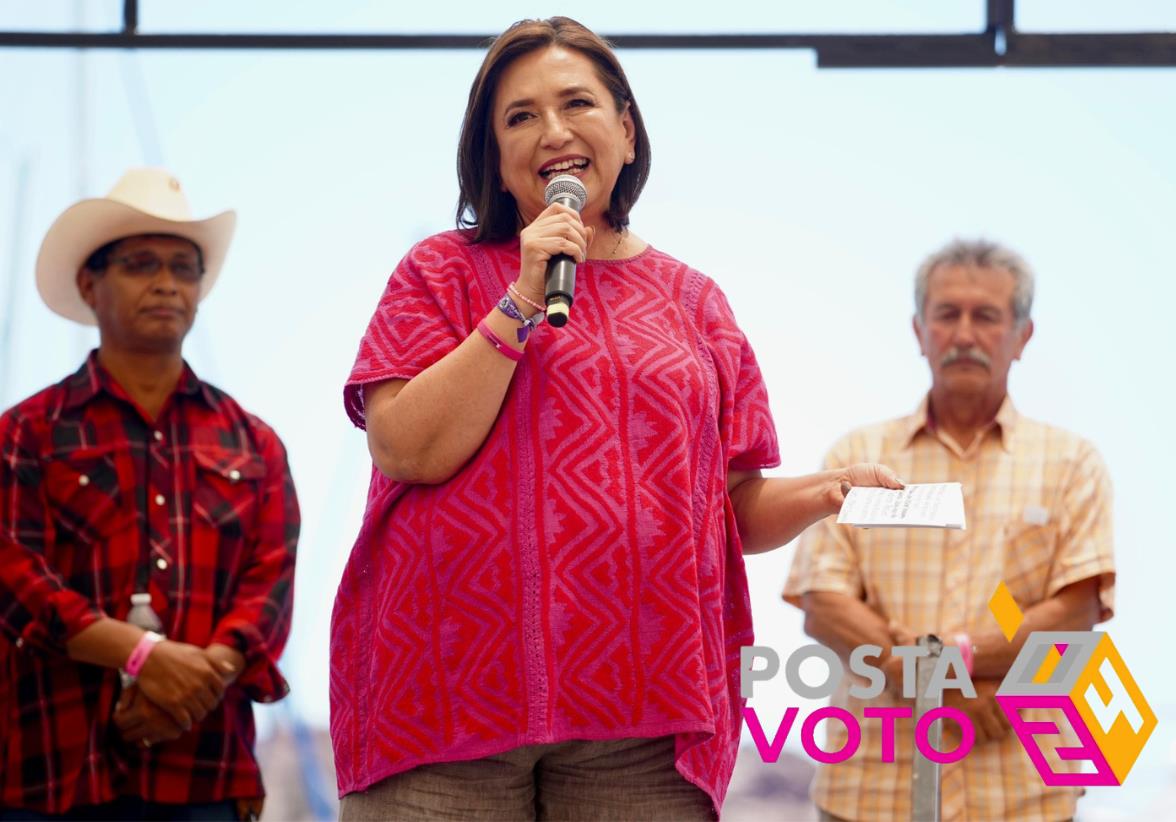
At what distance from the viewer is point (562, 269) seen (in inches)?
62.1

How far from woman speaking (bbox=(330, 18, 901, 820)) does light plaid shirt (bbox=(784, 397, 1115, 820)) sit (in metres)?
1.26

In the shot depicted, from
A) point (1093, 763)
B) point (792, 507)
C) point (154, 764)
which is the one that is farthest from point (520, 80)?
point (1093, 763)

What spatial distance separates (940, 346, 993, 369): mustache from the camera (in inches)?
122

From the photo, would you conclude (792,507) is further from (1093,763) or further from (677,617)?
(1093,763)

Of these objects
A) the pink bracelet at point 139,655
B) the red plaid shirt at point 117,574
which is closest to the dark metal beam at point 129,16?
the red plaid shirt at point 117,574

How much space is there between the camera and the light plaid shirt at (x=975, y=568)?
2840 mm

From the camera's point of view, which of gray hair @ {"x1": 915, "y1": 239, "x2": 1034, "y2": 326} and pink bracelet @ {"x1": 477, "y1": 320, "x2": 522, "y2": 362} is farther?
gray hair @ {"x1": 915, "y1": 239, "x2": 1034, "y2": 326}

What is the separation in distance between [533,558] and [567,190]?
43cm

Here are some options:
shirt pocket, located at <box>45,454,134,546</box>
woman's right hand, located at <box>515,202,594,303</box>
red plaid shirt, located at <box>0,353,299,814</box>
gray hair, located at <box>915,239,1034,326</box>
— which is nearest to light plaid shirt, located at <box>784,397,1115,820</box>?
gray hair, located at <box>915,239,1034,326</box>

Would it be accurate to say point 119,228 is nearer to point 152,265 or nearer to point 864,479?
point 152,265

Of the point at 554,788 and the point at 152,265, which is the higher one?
the point at 152,265

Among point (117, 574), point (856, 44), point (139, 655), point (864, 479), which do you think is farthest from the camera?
point (856, 44)

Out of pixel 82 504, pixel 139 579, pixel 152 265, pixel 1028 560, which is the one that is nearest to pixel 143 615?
pixel 139 579

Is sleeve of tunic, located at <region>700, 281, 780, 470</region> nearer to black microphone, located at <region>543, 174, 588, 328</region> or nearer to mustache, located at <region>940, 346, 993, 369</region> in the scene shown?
black microphone, located at <region>543, 174, 588, 328</region>
